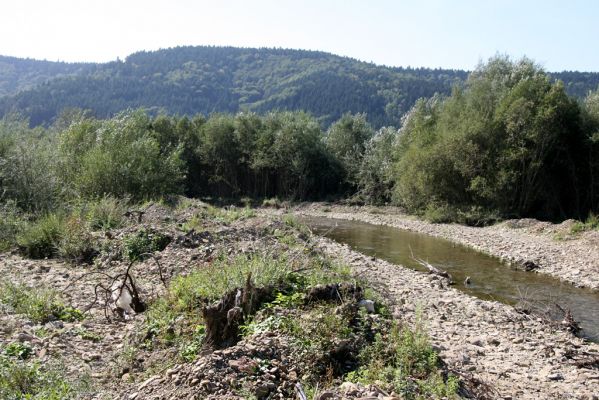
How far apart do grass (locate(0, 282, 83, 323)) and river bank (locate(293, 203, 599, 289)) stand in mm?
14776

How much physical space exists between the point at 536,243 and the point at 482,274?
6.46 meters

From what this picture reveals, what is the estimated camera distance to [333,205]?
146 feet

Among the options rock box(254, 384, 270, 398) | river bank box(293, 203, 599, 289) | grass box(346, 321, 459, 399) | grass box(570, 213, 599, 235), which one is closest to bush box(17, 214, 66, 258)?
rock box(254, 384, 270, 398)

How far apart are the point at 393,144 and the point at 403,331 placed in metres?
36.4

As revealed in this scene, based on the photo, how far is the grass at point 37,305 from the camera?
7133mm

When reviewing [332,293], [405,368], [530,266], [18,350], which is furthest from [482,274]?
[18,350]

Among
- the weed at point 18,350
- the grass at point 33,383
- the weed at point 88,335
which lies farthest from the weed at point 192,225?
the grass at point 33,383

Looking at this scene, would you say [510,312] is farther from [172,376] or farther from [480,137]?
[480,137]

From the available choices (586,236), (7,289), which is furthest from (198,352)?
(586,236)

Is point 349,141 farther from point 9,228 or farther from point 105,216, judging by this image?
point 9,228

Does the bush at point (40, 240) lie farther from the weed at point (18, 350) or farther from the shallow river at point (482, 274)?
the shallow river at point (482, 274)

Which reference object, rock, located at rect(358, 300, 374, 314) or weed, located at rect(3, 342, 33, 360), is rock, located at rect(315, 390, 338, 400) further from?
weed, located at rect(3, 342, 33, 360)

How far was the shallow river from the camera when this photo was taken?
12602mm

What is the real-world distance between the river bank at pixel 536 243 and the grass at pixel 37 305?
14.8m
